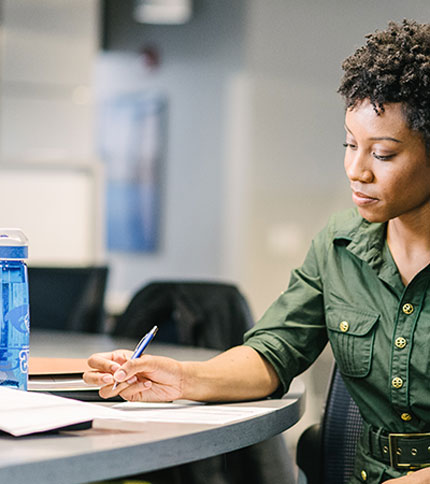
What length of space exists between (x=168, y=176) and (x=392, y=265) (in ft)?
15.6

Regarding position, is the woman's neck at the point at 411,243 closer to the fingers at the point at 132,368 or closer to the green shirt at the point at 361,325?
the green shirt at the point at 361,325

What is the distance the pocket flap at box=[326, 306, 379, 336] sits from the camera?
1.44 meters

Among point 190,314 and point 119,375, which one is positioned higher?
point 119,375

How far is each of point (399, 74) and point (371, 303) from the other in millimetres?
377

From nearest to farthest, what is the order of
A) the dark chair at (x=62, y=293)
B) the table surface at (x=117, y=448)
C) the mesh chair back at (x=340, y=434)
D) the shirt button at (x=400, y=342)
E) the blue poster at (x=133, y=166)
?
the table surface at (x=117, y=448) → the shirt button at (x=400, y=342) → the mesh chair back at (x=340, y=434) → the dark chair at (x=62, y=293) → the blue poster at (x=133, y=166)

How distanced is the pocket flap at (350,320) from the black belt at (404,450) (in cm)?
18

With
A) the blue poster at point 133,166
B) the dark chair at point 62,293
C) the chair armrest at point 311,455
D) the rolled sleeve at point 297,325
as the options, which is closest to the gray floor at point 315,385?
the dark chair at point 62,293

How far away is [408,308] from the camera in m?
1.42

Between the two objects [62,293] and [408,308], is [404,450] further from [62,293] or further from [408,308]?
[62,293]

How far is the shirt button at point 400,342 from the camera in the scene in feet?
4.59

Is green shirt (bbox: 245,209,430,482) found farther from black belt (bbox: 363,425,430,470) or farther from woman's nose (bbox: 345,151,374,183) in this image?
woman's nose (bbox: 345,151,374,183)

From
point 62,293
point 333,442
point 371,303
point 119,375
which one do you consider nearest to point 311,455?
point 333,442

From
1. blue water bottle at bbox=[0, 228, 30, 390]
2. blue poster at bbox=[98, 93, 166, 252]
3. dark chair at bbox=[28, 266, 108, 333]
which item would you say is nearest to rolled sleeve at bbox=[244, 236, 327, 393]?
blue water bottle at bbox=[0, 228, 30, 390]

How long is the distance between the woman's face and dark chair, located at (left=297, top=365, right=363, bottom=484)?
46 cm
